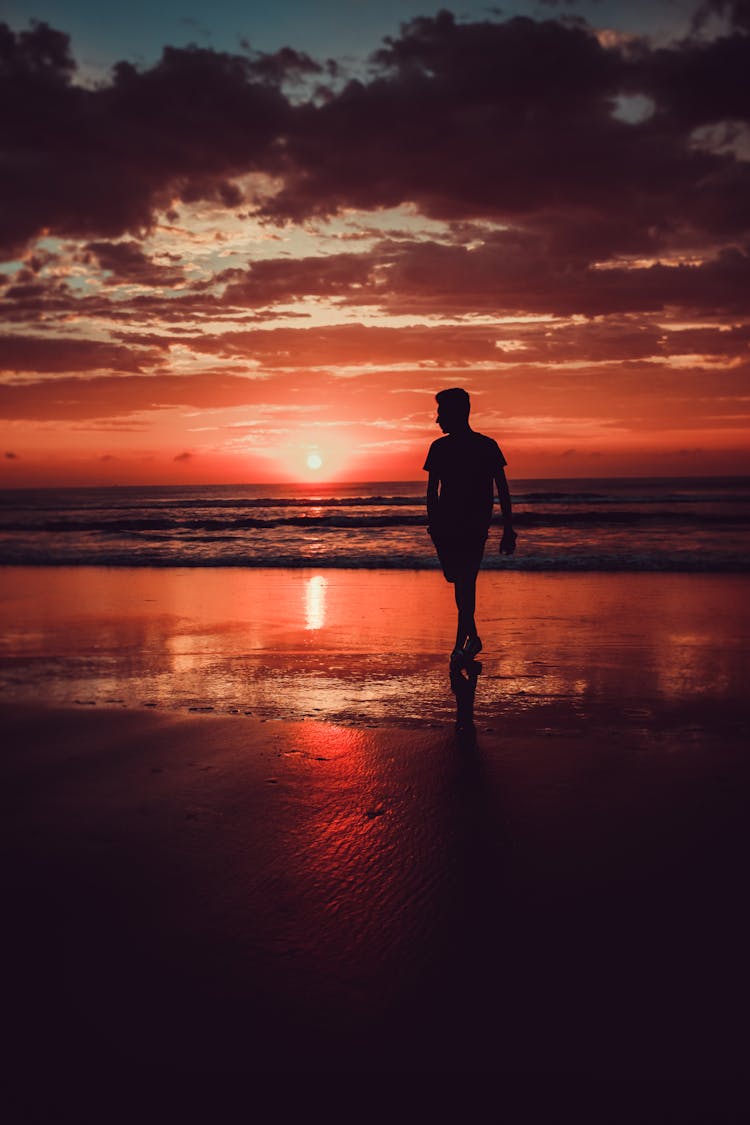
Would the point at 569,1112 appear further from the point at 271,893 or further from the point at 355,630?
the point at 355,630

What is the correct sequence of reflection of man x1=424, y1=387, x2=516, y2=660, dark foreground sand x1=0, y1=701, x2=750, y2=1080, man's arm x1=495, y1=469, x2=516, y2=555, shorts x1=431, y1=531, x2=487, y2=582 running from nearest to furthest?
dark foreground sand x1=0, y1=701, x2=750, y2=1080
man's arm x1=495, y1=469, x2=516, y2=555
reflection of man x1=424, y1=387, x2=516, y2=660
shorts x1=431, y1=531, x2=487, y2=582

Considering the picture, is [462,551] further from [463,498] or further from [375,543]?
[375,543]

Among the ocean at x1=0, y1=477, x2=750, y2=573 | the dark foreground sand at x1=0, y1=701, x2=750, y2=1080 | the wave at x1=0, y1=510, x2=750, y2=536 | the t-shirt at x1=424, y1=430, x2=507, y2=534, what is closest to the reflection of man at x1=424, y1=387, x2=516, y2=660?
the t-shirt at x1=424, y1=430, x2=507, y2=534

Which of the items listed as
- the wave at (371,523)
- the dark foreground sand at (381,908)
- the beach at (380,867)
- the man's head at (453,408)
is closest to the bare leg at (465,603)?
the beach at (380,867)

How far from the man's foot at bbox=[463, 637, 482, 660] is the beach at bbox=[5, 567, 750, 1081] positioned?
0.20 m

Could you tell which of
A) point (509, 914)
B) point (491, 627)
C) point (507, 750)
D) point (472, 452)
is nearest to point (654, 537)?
point (491, 627)

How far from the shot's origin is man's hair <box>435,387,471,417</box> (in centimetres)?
598

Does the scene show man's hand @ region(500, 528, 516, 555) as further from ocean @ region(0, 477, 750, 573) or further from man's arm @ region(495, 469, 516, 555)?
ocean @ region(0, 477, 750, 573)

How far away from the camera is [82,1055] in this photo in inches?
73.0

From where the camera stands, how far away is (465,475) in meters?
6.16

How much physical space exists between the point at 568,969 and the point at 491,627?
248 inches

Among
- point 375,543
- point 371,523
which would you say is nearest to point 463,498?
point 375,543

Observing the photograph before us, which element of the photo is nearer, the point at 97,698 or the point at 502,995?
the point at 502,995

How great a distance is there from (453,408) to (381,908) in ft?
14.0
